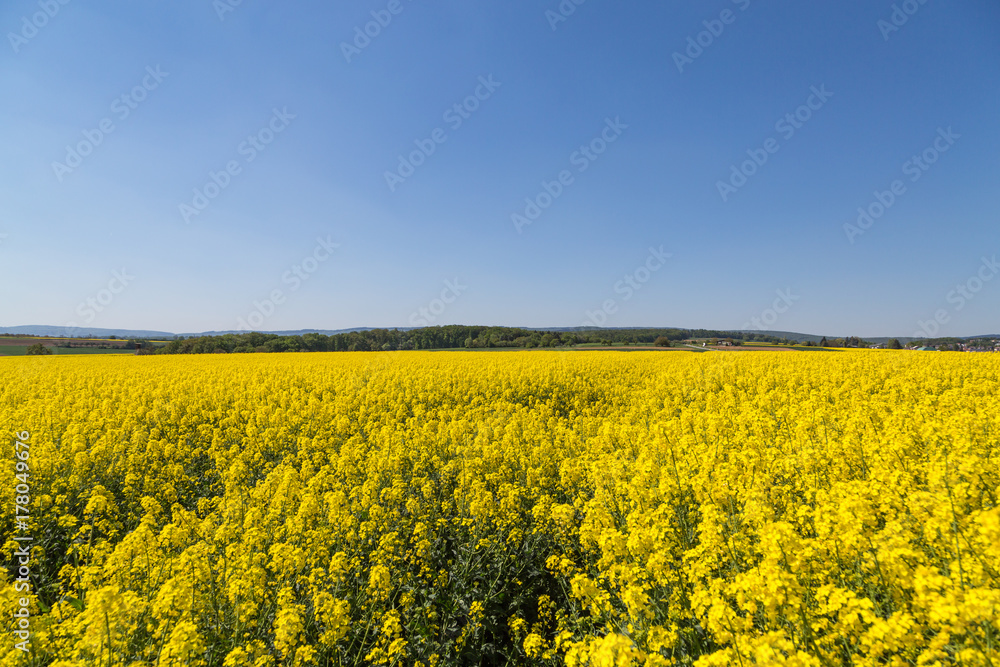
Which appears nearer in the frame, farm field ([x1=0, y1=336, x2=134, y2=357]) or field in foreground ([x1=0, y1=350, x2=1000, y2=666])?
field in foreground ([x1=0, y1=350, x2=1000, y2=666])

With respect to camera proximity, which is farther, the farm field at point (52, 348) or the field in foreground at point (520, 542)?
the farm field at point (52, 348)

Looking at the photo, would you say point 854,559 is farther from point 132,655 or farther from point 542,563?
point 132,655

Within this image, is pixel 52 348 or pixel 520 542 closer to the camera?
pixel 520 542

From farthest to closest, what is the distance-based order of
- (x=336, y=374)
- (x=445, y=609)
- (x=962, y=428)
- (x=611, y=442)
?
1. (x=336, y=374)
2. (x=611, y=442)
3. (x=962, y=428)
4. (x=445, y=609)

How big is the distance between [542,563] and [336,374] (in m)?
14.8

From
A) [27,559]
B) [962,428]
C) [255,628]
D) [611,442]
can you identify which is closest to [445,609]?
[255,628]

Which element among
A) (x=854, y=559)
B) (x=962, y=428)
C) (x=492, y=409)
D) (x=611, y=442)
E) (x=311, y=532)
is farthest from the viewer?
(x=492, y=409)

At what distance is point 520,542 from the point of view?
4.92m

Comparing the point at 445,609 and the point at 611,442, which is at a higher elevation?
the point at 611,442

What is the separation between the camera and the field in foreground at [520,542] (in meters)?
2.50

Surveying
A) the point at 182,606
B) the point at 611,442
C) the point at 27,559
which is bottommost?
the point at 27,559

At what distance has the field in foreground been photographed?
2.50 m

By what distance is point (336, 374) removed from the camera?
1717cm

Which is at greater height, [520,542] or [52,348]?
[52,348]
